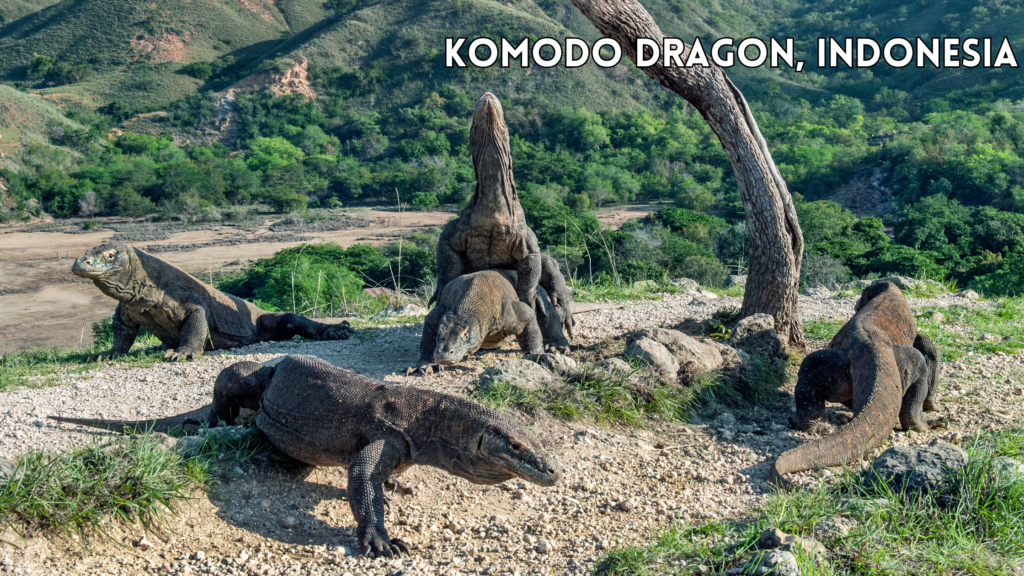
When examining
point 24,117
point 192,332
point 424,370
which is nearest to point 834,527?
point 424,370

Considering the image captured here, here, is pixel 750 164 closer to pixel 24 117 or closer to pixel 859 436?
pixel 859 436

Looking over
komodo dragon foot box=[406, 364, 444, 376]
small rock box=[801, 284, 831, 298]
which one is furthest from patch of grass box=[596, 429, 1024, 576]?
small rock box=[801, 284, 831, 298]

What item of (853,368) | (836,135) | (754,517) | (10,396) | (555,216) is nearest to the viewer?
(754,517)

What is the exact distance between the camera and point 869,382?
4828 mm

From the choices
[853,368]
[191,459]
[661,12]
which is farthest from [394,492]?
[661,12]

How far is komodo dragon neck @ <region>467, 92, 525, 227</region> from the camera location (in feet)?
20.3

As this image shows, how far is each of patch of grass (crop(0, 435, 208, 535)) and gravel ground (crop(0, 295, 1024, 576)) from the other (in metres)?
0.08

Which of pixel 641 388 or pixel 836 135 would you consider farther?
pixel 836 135

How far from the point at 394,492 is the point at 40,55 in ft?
293

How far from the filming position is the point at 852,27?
80562mm

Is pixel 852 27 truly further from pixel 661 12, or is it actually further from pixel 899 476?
Result: pixel 899 476

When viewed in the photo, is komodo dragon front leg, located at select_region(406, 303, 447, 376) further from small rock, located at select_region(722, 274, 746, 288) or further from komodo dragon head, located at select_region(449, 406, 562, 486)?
small rock, located at select_region(722, 274, 746, 288)

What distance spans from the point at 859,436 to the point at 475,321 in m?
2.69

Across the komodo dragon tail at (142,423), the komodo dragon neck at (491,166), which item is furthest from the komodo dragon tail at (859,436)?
the komodo dragon tail at (142,423)
